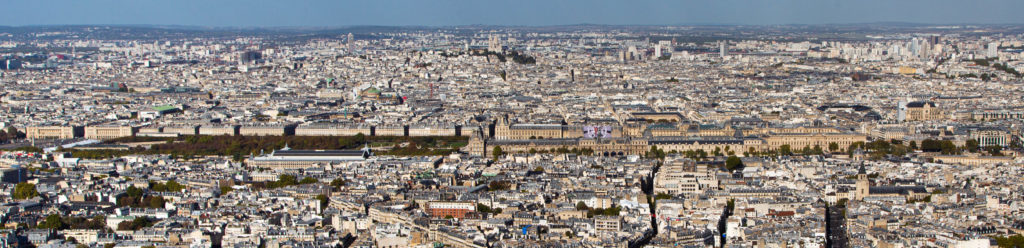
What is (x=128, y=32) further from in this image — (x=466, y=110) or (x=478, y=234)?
(x=478, y=234)

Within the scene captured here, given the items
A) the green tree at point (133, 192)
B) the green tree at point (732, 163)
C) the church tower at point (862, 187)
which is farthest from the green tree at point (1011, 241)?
the green tree at point (133, 192)

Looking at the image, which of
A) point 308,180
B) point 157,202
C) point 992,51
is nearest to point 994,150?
point 308,180

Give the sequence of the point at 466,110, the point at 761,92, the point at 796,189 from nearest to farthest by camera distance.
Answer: the point at 796,189 < the point at 466,110 < the point at 761,92

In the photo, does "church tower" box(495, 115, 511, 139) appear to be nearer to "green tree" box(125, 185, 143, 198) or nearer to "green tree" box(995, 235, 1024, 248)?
"green tree" box(125, 185, 143, 198)

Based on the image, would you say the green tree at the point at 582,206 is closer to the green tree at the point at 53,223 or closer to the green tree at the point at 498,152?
the green tree at the point at 53,223

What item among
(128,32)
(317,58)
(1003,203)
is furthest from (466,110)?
(128,32)

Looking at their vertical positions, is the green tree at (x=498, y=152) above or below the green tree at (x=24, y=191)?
above

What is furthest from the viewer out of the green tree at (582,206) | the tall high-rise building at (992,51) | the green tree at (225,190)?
the tall high-rise building at (992,51)

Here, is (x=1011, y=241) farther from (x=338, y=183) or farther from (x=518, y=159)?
(x=518, y=159)
